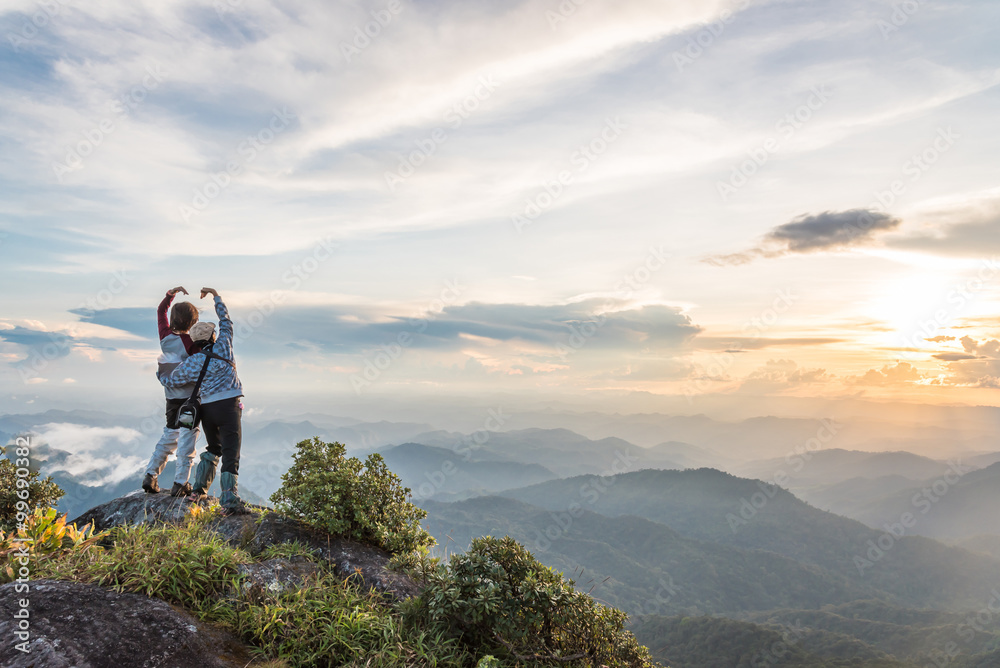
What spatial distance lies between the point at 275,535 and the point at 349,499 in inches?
44.7

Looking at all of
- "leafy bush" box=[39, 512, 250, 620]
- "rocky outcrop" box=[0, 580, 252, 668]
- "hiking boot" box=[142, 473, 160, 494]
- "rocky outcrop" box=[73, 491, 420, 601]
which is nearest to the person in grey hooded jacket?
"rocky outcrop" box=[73, 491, 420, 601]

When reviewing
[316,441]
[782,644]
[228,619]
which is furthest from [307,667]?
[782,644]

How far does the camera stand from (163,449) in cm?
873

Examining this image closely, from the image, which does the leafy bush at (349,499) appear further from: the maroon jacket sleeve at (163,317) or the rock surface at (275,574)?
the maroon jacket sleeve at (163,317)

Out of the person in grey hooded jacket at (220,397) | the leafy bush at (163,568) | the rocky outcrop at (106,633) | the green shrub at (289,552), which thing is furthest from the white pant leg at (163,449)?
the rocky outcrop at (106,633)

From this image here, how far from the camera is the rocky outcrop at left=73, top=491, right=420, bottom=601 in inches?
277

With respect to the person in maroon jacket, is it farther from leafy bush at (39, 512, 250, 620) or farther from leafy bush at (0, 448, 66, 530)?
leafy bush at (39, 512, 250, 620)

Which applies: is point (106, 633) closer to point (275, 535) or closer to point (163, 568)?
point (163, 568)

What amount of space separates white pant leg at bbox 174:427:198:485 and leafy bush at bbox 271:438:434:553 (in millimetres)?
1953

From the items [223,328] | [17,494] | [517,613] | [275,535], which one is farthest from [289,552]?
[17,494]

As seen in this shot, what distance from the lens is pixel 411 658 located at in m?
5.41

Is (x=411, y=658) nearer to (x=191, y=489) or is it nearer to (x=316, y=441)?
(x=316, y=441)

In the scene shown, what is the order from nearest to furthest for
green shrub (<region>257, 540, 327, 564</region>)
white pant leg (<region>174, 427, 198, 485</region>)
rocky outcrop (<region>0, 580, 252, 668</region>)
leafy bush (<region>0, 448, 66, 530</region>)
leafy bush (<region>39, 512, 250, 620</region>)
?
rocky outcrop (<region>0, 580, 252, 668</region>) → leafy bush (<region>39, 512, 250, 620</region>) → green shrub (<region>257, 540, 327, 564</region>) → leafy bush (<region>0, 448, 66, 530</region>) → white pant leg (<region>174, 427, 198, 485</region>)

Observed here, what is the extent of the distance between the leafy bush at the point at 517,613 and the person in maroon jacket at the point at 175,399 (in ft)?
17.0
